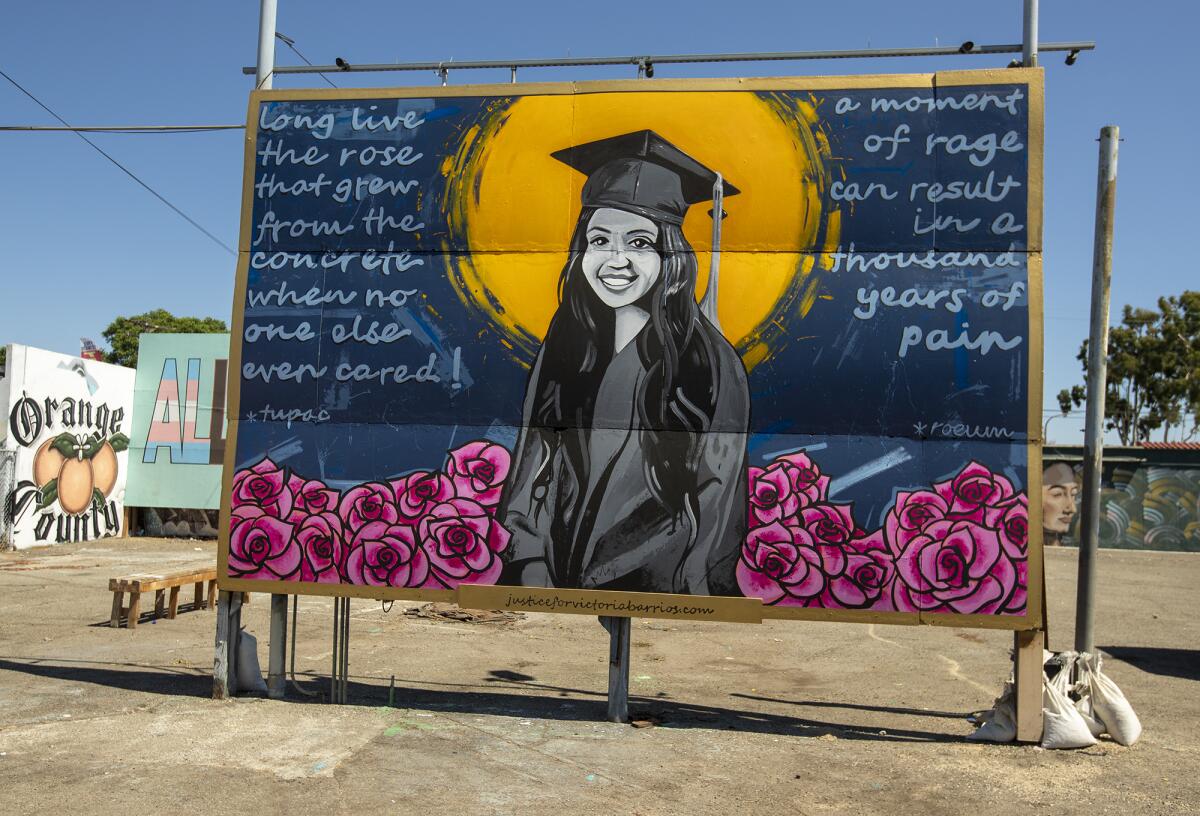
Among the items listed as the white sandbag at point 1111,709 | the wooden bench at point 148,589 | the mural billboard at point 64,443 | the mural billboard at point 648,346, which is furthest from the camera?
the mural billboard at point 64,443

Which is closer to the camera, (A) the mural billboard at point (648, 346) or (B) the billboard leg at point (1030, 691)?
(B) the billboard leg at point (1030, 691)

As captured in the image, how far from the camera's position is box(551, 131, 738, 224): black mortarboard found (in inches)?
317

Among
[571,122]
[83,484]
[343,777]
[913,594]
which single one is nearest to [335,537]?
[343,777]

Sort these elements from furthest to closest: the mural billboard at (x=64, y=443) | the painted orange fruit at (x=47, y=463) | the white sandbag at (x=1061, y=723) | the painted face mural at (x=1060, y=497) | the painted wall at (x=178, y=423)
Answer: the painted face mural at (x=1060, y=497) < the painted wall at (x=178, y=423) < the painted orange fruit at (x=47, y=463) < the mural billboard at (x=64, y=443) < the white sandbag at (x=1061, y=723)

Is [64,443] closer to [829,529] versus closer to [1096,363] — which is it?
[829,529]

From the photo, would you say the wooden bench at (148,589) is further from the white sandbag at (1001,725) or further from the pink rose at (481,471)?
the white sandbag at (1001,725)

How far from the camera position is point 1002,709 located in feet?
25.3

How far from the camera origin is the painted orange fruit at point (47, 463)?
2264cm

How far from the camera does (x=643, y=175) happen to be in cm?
812

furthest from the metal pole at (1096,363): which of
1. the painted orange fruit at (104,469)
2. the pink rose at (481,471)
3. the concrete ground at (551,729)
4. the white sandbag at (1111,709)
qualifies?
the painted orange fruit at (104,469)

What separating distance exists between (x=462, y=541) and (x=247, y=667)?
2.45m

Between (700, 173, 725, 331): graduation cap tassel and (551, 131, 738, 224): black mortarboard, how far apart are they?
4 centimetres

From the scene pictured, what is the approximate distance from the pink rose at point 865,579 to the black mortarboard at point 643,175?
3.15 metres

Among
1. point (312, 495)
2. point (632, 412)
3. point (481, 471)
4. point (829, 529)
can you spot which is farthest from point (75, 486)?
point (829, 529)
